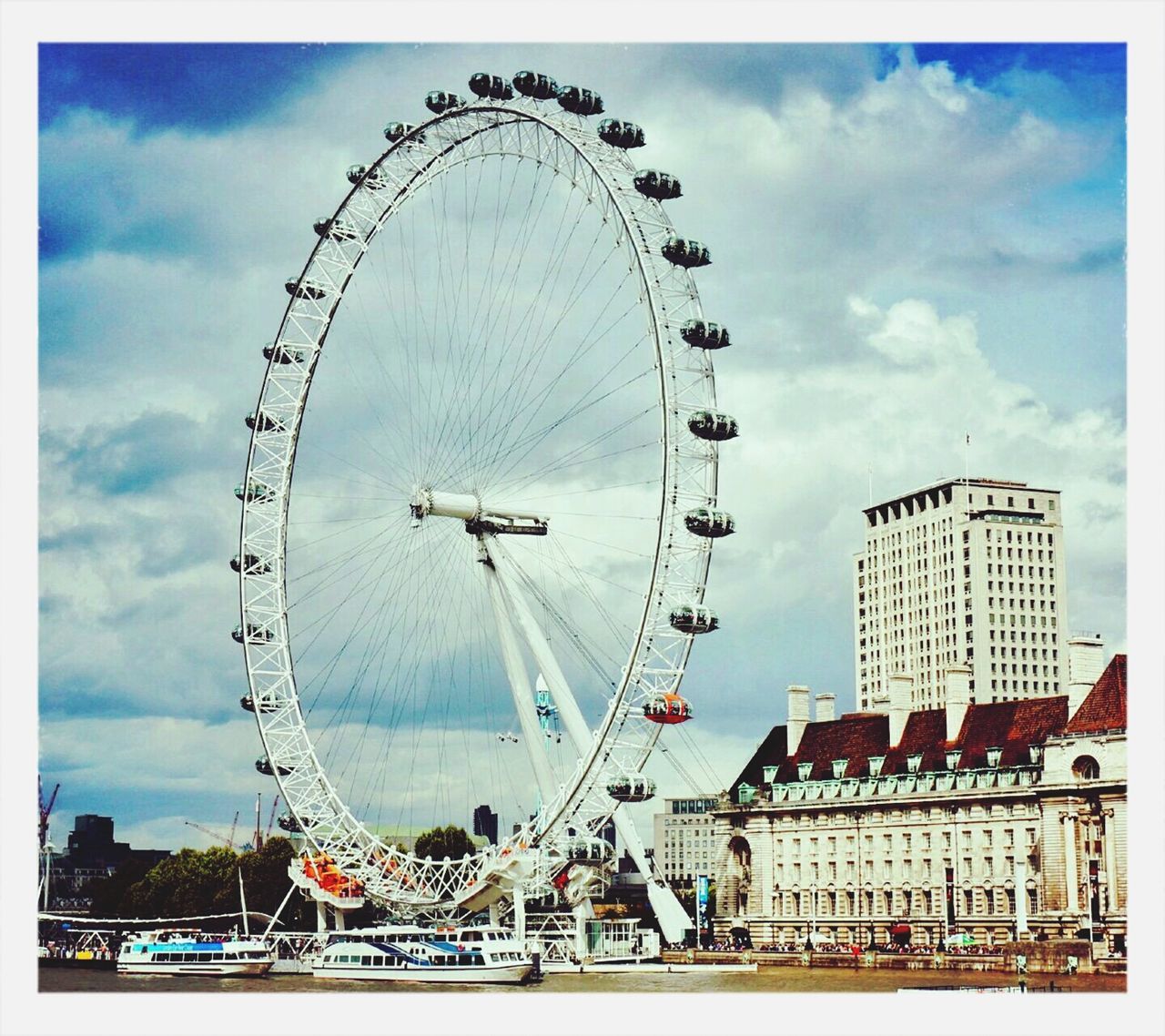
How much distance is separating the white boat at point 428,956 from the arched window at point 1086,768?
68.7 ft

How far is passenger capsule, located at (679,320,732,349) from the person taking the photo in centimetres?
6106

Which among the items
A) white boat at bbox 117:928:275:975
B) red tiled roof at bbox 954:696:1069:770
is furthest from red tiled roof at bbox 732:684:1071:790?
white boat at bbox 117:928:275:975

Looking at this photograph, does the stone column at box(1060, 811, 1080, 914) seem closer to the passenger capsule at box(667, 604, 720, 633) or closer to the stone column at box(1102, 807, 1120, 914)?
the stone column at box(1102, 807, 1120, 914)

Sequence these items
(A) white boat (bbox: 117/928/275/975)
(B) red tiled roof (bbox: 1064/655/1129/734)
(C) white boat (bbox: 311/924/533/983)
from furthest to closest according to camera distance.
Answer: (A) white boat (bbox: 117/928/275/975)
(B) red tiled roof (bbox: 1064/655/1129/734)
(C) white boat (bbox: 311/924/533/983)

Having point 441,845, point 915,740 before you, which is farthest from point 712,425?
point 441,845

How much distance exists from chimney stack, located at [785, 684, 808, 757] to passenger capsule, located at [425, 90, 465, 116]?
36097 mm

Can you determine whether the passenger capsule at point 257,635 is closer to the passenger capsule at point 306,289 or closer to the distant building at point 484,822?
the passenger capsule at point 306,289

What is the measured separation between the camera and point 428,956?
67.6m

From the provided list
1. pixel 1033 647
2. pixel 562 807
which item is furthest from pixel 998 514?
pixel 562 807

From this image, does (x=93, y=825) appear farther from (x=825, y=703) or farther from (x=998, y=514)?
(x=998, y=514)

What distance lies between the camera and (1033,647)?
139250 mm

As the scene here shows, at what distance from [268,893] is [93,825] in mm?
10449

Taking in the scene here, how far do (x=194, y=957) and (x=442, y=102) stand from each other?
32.9m

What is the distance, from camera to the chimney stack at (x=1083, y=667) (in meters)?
74.4
